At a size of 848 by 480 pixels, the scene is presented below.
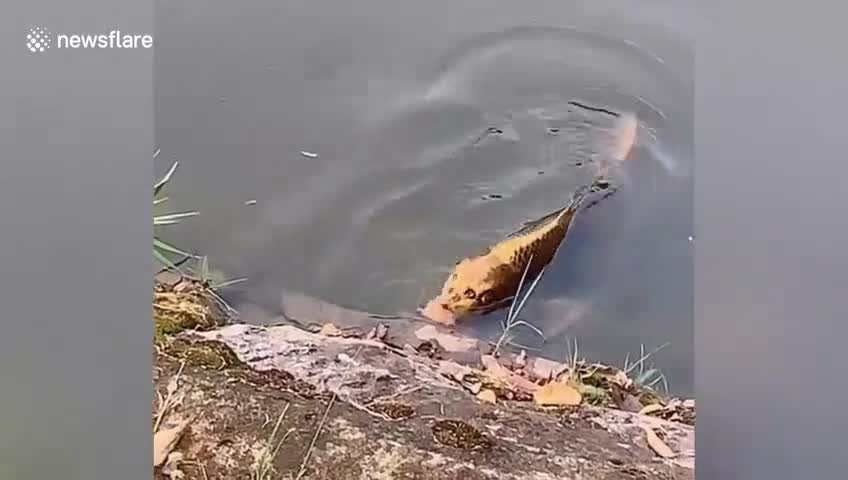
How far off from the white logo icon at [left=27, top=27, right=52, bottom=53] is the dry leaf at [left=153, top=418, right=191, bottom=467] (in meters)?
0.47

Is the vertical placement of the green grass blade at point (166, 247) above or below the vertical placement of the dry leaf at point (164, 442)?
above

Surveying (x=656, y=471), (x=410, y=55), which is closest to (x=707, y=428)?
(x=656, y=471)

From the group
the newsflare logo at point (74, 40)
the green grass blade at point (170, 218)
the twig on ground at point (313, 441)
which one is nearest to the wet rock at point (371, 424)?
the twig on ground at point (313, 441)

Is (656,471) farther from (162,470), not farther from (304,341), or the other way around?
(162,470)

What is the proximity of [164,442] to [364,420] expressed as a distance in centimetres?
24

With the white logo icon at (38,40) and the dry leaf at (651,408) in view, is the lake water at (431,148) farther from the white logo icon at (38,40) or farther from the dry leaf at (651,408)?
the white logo icon at (38,40)

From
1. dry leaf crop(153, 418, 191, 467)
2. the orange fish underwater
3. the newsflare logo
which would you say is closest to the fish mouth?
the orange fish underwater

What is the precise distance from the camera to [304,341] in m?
0.98

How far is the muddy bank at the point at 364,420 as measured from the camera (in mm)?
964

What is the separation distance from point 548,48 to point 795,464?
576 millimetres

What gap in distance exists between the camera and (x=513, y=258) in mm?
977

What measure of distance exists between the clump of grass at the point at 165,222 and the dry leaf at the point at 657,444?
0.60m

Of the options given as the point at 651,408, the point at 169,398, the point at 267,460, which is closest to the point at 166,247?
the point at 169,398

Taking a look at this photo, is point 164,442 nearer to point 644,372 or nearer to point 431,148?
point 431,148
